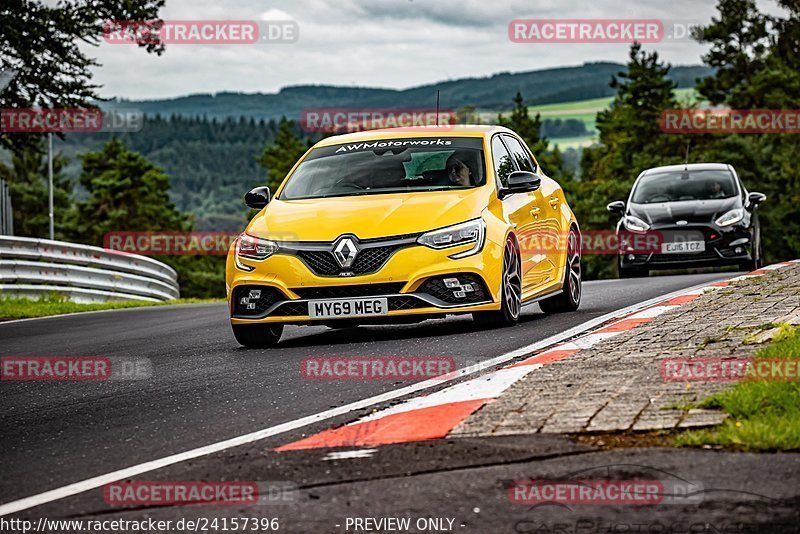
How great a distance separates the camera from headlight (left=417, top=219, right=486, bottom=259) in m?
9.94

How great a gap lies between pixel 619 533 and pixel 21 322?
44.7ft

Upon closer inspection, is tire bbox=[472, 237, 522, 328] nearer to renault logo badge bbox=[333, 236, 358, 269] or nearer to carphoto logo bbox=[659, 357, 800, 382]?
renault logo badge bbox=[333, 236, 358, 269]

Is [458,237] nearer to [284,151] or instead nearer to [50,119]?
[50,119]

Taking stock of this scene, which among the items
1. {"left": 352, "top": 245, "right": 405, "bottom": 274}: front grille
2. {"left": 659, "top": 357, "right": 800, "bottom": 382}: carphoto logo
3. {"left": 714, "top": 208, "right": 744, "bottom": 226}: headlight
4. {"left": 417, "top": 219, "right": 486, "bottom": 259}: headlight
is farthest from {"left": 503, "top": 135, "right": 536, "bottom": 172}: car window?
{"left": 714, "top": 208, "right": 744, "bottom": 226}: headlight

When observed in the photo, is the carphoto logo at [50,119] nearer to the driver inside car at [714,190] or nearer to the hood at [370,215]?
the driver inside car at [714,190]

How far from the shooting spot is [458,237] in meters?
10.0

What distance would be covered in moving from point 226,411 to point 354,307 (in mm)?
2991

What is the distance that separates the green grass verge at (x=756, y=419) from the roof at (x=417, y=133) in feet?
18.6

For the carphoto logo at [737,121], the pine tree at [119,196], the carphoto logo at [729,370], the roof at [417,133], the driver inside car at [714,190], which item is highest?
the carphoto logo at [737,121]

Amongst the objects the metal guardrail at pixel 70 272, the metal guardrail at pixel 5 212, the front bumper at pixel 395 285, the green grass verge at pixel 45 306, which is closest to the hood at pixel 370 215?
the front bumper at pixel 395 285

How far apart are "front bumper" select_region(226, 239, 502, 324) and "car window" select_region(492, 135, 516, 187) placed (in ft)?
3.75

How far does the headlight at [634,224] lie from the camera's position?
19.2 meters

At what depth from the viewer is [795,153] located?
67.2 metres

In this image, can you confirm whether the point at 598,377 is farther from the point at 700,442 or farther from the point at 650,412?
the point at 700,442
